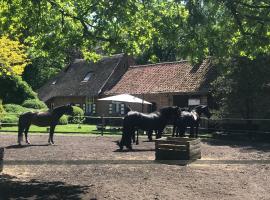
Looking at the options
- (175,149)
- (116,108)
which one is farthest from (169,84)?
(175,149)

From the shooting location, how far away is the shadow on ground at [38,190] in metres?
9.40

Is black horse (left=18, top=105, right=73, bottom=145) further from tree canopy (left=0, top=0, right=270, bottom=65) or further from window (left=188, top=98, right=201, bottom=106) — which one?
window (left=188, top=98, right=201, bottom=106)

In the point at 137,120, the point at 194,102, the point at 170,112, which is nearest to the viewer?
the point at 137,120

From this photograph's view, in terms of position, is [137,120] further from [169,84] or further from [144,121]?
[169,84]

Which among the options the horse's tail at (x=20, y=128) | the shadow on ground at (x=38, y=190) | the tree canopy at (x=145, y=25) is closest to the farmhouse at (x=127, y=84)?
the horse's tail at (x=20, y=128)

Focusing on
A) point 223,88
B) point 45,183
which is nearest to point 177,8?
point 45,183

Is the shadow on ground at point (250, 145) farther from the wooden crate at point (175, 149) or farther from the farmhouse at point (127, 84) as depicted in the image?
the farmhouse at point (127, 84)

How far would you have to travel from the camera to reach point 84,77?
160 feet

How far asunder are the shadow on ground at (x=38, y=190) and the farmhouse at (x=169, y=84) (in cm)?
2390

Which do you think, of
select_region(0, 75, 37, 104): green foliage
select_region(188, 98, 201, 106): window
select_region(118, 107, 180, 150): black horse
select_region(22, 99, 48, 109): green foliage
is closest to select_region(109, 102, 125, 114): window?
select_region(22, 99, 48, 109): green foliage

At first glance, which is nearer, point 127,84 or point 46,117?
point 46,117

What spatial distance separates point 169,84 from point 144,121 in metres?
19.4

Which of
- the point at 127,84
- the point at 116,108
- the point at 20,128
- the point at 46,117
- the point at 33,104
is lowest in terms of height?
the point at 20,128

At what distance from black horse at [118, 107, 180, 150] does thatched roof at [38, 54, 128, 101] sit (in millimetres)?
24754
